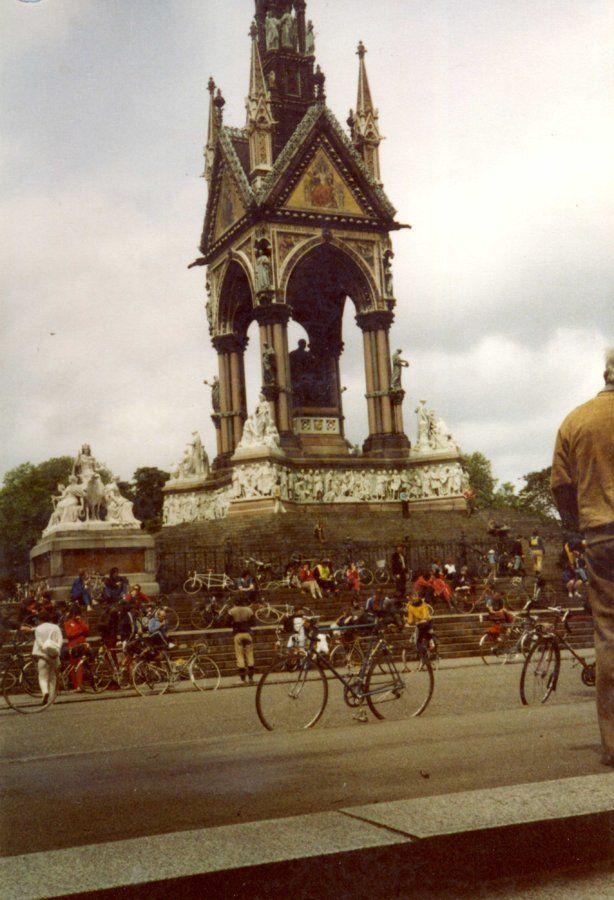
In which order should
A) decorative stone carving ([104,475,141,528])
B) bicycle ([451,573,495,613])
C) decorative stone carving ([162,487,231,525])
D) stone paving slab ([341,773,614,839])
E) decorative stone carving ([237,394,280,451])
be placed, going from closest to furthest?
stone paving slab ([341,773,614,839])
decorative stone carving ([104,475,141,528])
bicycle ([451,573,495,613])
decorative stone carving ([237,394,280,451])
decorative stone carving ([162,487,231,525])

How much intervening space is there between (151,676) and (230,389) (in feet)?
85.3

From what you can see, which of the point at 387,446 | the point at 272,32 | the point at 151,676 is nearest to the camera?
the point at 151,676

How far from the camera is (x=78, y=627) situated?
16.0 metres

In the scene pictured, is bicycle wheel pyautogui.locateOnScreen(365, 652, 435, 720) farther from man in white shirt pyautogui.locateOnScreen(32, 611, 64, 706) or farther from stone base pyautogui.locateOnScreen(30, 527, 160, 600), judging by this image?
stone base pyautogui.locateOnScreen(30, 527, 160, 600)

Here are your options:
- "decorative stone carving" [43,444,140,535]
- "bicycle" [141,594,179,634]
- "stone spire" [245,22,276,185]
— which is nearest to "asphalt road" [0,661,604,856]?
"bicycle" [141,594,179,634]

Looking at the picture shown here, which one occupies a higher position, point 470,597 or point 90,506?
point 90,506

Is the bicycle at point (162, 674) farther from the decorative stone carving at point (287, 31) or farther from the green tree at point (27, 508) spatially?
the green tree at point (27, 508)

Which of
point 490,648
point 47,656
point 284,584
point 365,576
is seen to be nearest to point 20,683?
point 47,656

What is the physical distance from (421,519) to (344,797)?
1133 inches

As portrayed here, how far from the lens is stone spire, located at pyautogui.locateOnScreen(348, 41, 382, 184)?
→ 40.4 metres

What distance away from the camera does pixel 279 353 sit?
3669 centimetres

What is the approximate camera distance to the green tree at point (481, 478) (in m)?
84.7

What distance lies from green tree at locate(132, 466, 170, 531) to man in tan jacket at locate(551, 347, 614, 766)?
65102mm

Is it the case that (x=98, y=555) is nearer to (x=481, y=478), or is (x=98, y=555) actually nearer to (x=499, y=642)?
(x=499, y=642)
